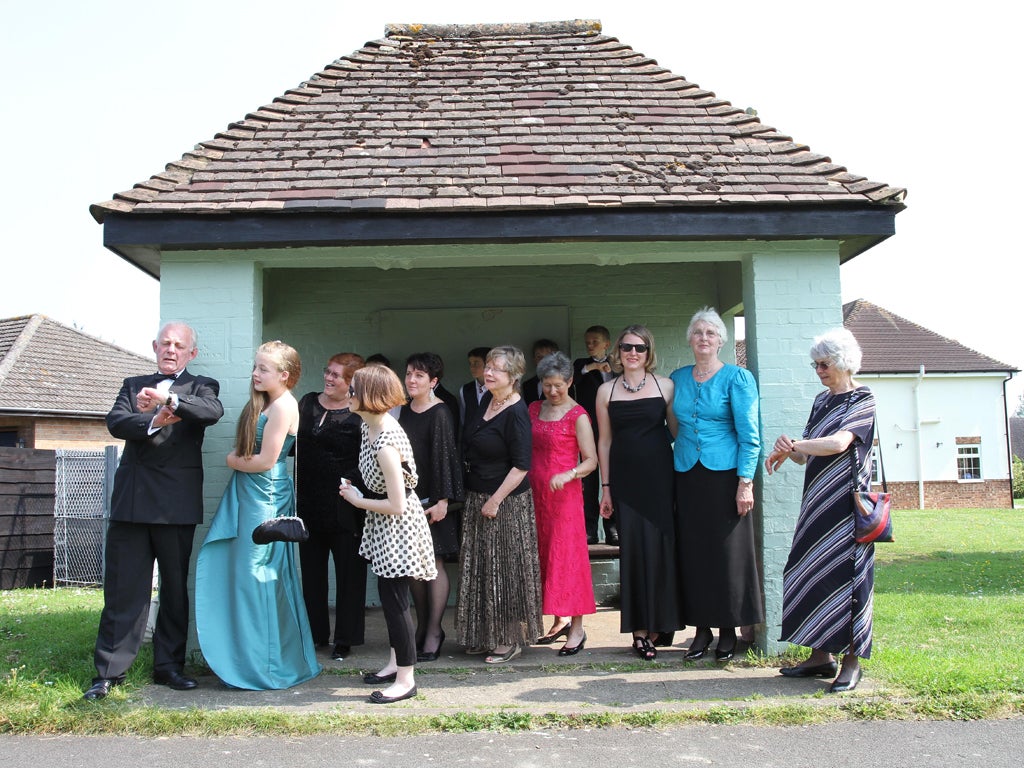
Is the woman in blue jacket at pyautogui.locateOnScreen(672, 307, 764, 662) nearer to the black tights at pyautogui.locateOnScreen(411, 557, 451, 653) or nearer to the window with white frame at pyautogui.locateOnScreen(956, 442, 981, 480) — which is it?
the black tights at pyautogui.locateOnScreen(411, 557, 451, 653)

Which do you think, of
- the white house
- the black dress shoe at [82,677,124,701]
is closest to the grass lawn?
the black dress shoe at [82,677,124,701]

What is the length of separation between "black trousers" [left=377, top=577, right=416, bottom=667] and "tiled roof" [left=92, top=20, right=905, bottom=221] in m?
2.36

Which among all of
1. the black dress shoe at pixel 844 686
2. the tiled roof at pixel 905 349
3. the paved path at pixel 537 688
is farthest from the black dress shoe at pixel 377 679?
the tiled roof at pixel 905 349

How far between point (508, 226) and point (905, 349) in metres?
27.2

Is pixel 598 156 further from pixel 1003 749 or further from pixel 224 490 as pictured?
pixel 1003 749

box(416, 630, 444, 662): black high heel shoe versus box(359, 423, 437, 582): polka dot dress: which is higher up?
box(359, 423, 437, 582): polka dot dress

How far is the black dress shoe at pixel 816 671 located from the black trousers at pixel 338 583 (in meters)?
2.73

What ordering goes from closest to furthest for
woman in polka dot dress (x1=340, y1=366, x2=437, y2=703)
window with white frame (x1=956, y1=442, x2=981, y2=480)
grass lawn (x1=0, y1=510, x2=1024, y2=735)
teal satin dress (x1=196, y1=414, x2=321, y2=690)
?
1. grass lawn (x1=0, y1=510, x2=1024, y2=735)
2. woman in polka dot dress (x1=340, y1=366, x2=437, y2=703)
3. teal satin dress (x1=196, y1=414, x2=321, y2=690)
4. window with white frame (x1=956, y1=442, x2=981, y2=480)

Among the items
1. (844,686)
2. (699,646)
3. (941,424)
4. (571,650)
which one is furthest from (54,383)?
(941,424)

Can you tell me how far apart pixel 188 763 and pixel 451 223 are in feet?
11.1

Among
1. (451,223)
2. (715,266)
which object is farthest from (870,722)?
(715,266)

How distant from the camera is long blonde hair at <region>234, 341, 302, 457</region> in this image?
5098mm

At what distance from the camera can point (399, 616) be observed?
15.5 ft

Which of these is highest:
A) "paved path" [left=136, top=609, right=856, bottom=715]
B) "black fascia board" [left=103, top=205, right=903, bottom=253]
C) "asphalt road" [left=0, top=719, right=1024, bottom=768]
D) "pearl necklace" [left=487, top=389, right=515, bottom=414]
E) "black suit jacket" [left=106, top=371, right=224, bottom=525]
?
"black fascia board" [left=103, top=205, right=903, bottom=253]
